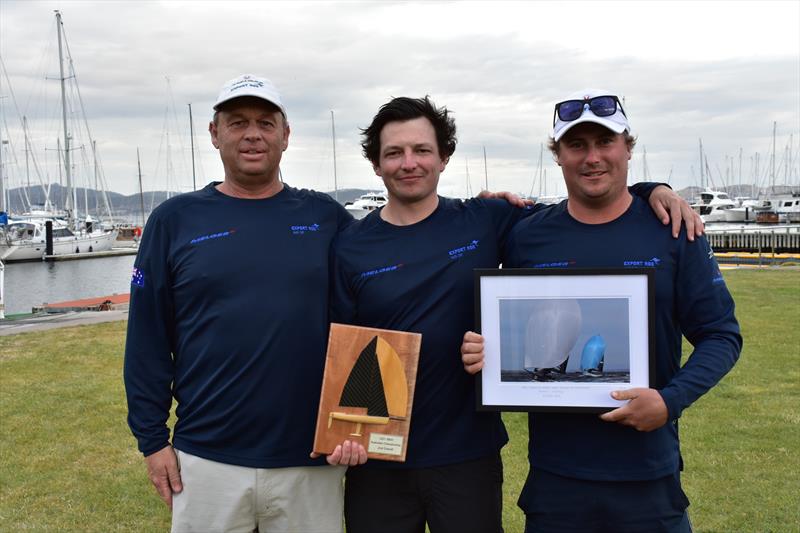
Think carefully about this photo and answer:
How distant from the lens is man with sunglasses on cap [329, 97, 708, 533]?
11.8ft

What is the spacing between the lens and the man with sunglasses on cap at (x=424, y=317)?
3.59 metres

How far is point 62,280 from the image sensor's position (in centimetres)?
5341

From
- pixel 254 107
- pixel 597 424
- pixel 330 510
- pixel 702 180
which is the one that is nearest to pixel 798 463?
pixel 597 424

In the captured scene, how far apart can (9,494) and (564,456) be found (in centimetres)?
528

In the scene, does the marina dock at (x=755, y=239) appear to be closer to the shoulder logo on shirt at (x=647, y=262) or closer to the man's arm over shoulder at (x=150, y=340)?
the shoulder logo on shirt at (x=647, y=262)

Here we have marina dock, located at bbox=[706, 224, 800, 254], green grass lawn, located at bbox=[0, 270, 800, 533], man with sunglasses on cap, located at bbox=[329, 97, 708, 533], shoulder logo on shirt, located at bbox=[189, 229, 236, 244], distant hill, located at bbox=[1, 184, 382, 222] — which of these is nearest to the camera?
man with sunglasses on cap, located at bbox=[329, 97, 708, 533]

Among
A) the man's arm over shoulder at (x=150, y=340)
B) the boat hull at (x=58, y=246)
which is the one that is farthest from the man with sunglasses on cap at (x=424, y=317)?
the boat hull at (x=58, y=246)

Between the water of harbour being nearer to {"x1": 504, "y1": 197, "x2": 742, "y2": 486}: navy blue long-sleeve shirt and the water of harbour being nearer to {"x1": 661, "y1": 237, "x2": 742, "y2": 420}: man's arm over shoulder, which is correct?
{"x1": 504, "y1": 197, "x2": 742, "y2": 486}: navy blue long-sleeve shirt

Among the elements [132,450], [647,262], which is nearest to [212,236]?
[647,262]

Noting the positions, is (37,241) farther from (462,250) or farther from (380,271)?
(462,250)

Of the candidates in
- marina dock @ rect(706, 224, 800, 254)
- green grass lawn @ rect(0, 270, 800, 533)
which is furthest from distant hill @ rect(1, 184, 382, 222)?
green grass lawn @ rect(0, 270, 800, 533)

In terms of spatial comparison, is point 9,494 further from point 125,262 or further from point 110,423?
point 125,262

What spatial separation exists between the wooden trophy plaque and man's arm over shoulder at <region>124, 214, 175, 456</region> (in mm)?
954

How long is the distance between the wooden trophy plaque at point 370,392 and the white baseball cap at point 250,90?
126 centimetres
